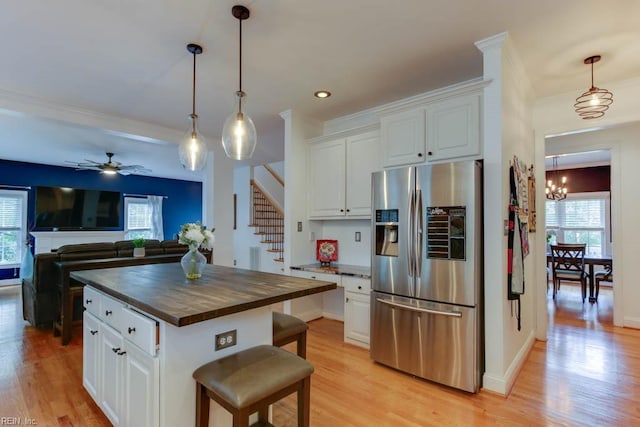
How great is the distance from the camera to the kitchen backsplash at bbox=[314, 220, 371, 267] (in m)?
4.04

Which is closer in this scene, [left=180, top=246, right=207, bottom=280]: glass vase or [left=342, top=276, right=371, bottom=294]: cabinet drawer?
[left=180, top=246, right=207, bottom=280]: glass vase

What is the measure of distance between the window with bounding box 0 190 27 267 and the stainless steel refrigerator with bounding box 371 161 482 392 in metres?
7.90

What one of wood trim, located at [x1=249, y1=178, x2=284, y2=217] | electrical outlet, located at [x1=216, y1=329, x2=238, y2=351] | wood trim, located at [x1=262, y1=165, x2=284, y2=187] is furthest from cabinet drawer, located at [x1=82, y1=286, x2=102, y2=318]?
wood trim, located at [x1=262, y1=165, x2=284, y2=187]

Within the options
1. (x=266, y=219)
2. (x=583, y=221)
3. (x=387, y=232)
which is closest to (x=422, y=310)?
(x=387, y=232)

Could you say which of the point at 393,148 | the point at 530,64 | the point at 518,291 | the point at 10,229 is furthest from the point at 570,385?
the point at 10,229

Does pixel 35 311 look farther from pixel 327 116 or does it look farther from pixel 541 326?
pixel 541 326

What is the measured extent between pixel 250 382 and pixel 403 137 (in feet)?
8.13

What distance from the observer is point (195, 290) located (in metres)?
1.88

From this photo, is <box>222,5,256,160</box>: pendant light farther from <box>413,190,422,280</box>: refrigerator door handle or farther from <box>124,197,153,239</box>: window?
<box>124,197,153,239</box>: window

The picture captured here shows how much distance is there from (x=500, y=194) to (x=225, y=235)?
407 centimetres

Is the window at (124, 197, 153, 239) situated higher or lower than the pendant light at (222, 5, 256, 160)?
lower

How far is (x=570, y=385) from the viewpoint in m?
2.58

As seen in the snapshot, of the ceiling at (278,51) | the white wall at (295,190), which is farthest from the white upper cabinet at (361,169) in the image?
the white wall at (295,190)

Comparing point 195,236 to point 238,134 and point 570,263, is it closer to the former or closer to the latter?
point 238,134
